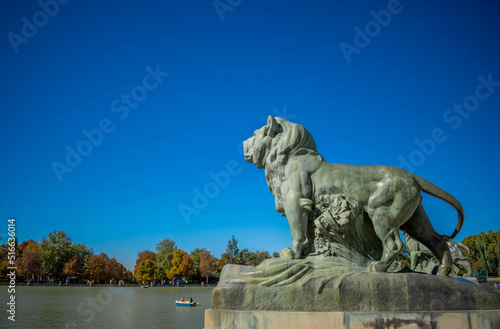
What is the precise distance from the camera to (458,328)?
15.7ft

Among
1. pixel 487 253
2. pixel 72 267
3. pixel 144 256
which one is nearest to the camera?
pixel 487 253

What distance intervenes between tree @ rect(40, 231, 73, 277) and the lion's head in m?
74.0

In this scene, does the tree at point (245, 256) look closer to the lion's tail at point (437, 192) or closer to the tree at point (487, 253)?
the tree at point (487, 253)

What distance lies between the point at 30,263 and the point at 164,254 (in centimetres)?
2796

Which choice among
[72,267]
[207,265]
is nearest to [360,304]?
[72,267]

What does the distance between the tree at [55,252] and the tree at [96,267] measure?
15.9 feet

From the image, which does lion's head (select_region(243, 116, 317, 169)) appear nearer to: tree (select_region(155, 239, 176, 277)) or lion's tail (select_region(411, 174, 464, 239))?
lion's tail (select_region(411, 174, 464, 239))

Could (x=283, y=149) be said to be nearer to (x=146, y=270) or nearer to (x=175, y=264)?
(x=175, y=264)

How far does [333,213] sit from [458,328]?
2.17m

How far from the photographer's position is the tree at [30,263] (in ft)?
212

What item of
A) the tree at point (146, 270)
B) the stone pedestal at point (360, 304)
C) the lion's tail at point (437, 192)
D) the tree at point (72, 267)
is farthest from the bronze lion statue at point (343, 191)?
the tree at point (146, 270)

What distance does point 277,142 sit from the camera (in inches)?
245

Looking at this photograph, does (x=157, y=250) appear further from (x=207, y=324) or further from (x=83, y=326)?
(x=207, y=324)

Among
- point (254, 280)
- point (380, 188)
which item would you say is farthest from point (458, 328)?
point (254, 280)
